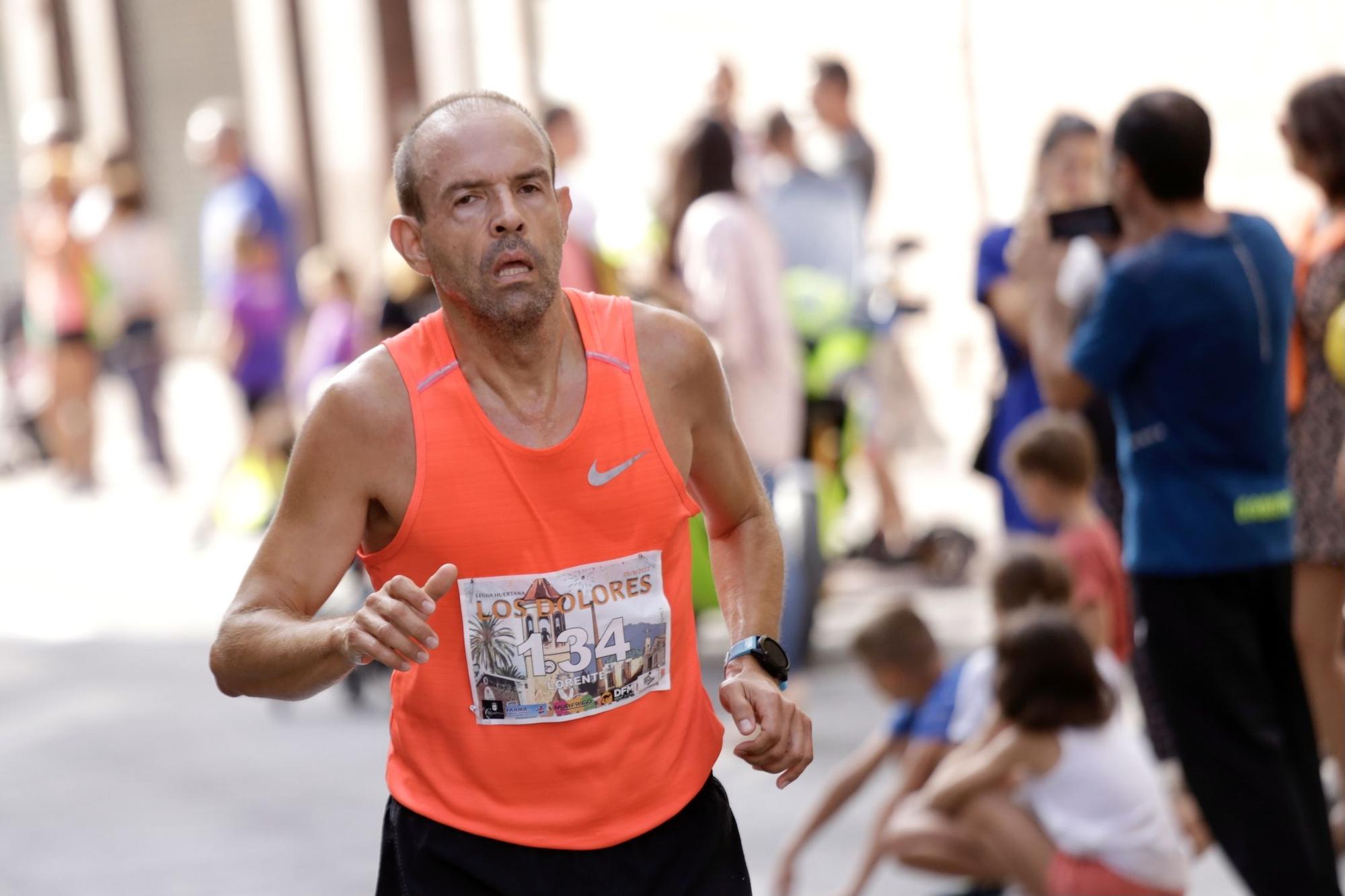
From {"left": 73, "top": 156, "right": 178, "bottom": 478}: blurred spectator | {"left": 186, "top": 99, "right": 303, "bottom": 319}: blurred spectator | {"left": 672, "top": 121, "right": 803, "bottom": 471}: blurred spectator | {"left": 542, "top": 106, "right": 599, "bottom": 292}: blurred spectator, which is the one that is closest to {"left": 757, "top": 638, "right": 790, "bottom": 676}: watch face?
{"left": 672, "top": 121, "right": 803, "bottom": 471}: blurred spectator

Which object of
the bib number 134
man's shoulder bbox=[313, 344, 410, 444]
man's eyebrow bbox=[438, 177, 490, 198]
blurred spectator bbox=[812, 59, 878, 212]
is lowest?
the bib number 134

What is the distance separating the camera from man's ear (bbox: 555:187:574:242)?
9.62 ft

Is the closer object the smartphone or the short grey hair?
the short grey hair

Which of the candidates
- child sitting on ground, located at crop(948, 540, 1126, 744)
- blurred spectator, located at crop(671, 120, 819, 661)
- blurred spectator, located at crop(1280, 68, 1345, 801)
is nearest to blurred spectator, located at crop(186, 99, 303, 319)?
blurred spectator, located at crop(671, 120, 819, 661)

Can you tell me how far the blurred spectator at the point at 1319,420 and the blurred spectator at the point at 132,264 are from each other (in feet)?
31.2

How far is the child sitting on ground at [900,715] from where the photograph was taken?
17.0ft

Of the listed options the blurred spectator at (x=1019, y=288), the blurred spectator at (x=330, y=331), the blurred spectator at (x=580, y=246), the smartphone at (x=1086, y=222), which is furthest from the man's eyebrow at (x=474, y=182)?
the blurred spectator at (x=330, y=331)

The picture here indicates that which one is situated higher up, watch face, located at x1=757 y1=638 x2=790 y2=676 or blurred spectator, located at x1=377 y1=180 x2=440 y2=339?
blurred spectator, located at x1=377 y1=180 x2=440 y2=339

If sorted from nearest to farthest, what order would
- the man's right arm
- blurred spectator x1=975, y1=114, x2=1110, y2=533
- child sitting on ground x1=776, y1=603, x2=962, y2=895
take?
the man's right arm
child sitting on ground x1=776, y1=603, x2=962, y2=895
blurred spectator x1=975, y1=114, x2=1110, y2=533

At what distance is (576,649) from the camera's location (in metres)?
2.83

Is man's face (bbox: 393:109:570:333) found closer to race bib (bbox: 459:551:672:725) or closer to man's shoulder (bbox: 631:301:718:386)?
man's shoulder (bbox: 631:301:718:386)

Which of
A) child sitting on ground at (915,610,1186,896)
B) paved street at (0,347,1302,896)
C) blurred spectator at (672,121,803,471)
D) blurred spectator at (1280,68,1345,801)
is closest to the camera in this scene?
child sitting on ground at (915,610,1186,896)

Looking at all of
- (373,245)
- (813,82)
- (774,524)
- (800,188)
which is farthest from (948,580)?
(373,245)

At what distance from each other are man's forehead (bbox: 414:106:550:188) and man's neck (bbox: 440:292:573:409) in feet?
0.64
